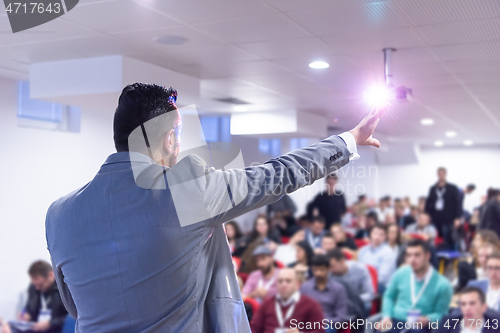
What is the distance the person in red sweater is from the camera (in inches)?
123

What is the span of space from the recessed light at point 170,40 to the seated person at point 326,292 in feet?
6.36

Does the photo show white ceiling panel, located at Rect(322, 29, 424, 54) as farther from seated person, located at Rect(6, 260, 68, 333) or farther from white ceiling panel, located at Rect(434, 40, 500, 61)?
seated person, located at Rect(6, 260, 68, 333)

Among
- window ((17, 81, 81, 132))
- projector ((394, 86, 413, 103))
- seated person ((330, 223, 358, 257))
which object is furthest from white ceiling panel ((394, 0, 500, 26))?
seated person ((330, 223, 358, 257))

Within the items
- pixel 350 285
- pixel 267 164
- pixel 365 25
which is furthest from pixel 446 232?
pixel 267 164

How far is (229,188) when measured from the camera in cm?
82

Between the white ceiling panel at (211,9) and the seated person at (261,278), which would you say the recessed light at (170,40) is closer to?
the white ceiling panel at (211,9)

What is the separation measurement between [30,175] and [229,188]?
3071 millimetres

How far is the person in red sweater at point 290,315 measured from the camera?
3.13 metres

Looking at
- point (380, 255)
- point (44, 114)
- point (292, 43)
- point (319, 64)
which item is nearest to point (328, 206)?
point (380, 255)

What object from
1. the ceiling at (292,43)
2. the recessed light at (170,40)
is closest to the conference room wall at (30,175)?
the ceiling at (292,43)

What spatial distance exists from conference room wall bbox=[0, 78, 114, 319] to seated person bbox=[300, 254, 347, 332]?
1.73 meters

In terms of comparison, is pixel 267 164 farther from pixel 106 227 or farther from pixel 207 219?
pixel 106 227

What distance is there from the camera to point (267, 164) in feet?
2.78

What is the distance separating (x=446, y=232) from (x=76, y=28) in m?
6.01
